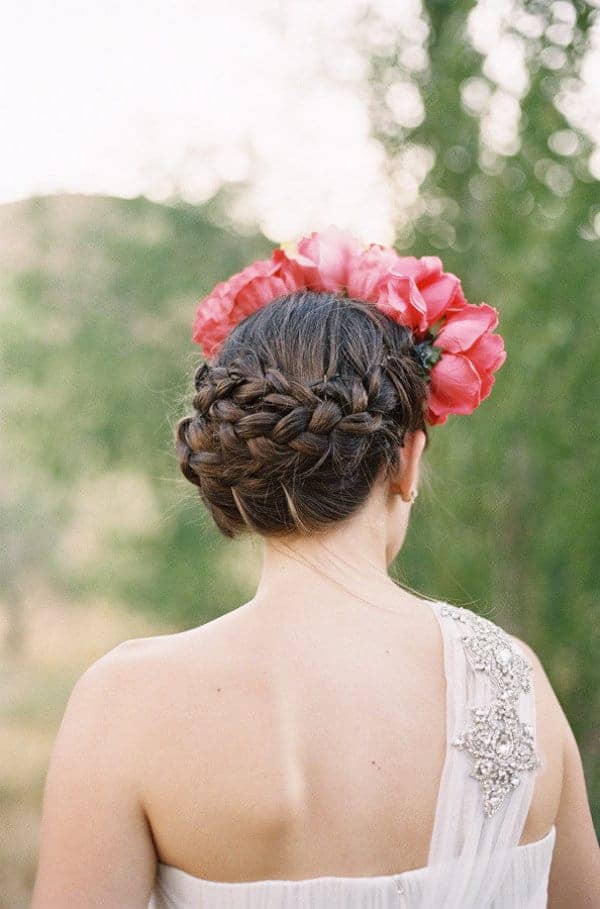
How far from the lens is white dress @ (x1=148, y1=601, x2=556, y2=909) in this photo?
1.10 meters

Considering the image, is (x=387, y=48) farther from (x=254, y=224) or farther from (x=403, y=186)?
(x=254, y=224)

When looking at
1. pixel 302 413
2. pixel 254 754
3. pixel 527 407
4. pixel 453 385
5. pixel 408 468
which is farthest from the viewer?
pixel 527 407

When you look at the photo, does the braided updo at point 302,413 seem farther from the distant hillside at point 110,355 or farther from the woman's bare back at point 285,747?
the distant hillside at point 110,355

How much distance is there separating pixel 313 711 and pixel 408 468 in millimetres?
369

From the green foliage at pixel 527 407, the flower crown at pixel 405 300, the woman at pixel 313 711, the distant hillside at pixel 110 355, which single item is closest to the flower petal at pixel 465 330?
the flower crown at pixel 405 300

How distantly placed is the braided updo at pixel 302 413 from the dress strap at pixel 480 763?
0.77 ft

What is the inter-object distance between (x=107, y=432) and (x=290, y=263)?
6.53ft

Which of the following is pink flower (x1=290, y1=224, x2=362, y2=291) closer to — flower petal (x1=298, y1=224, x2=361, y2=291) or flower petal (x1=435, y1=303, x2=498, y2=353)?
flower petal (x1=298, y1=224, x2=361, y2=291)

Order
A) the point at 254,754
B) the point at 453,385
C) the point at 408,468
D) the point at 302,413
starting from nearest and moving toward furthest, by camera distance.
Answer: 1. the point at 254,754
2. the point at 302,413
3. the point at 408,468
4. the point at 453,385

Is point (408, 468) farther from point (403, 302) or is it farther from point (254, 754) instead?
point (254, 754)

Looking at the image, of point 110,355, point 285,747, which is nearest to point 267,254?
point 110,355

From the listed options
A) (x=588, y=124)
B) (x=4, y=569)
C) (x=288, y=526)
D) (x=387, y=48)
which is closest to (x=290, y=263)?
(x=288, y=526)

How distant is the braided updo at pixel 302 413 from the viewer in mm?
1180

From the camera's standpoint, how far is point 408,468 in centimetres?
128
